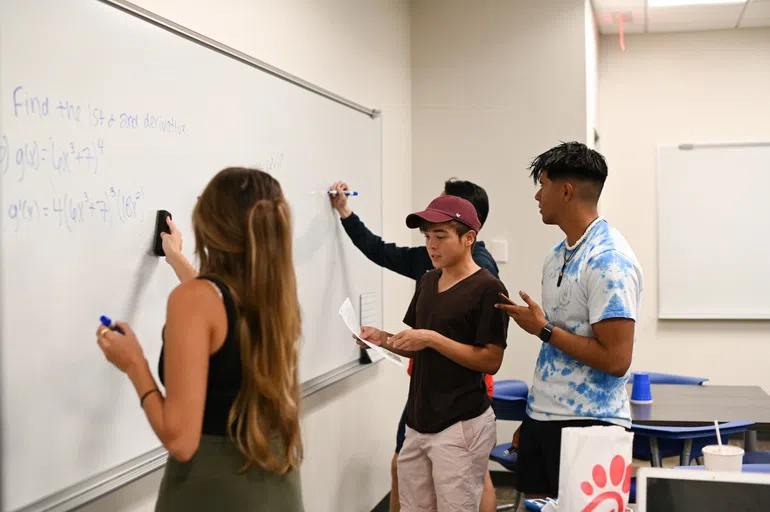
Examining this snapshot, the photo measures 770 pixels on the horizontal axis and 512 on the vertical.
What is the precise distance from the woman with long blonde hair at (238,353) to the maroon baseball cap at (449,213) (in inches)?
39.6

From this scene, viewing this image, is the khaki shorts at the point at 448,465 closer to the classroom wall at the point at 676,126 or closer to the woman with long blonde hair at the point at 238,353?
the woman with long blonde hair at the point at 238,353

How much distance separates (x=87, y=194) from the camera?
1.79 meters

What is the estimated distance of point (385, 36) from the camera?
162 inches

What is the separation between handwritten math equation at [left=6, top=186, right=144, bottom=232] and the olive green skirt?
0.58 m

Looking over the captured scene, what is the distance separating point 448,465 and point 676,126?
4.14 meters

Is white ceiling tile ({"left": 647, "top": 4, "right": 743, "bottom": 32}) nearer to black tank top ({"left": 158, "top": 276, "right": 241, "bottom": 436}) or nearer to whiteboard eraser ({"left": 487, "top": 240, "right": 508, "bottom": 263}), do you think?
whiteboard eraser ({"left": 487, "top": 240, "right": 508, "bottom": 263})

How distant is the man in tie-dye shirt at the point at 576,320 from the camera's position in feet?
6.52

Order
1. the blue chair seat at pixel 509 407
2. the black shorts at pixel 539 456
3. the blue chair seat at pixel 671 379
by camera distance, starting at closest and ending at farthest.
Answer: the black shorts at pixel 539 456, the blue chair seat at pixel 509 407, the blue chair seat at pixel 671 379

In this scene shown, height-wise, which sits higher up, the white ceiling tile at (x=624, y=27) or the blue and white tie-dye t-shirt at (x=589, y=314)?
the white ceiling tile at (x=624, y=27)

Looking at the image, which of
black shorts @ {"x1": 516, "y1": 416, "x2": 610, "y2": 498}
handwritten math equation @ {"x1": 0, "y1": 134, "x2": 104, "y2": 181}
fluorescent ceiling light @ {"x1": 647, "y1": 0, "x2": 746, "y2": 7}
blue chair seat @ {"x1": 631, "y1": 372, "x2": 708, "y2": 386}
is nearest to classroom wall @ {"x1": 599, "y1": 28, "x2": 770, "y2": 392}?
fluorescent ceiling light @ {"x1": 647, "y1": 0, "x2": 746, "y2": 7}

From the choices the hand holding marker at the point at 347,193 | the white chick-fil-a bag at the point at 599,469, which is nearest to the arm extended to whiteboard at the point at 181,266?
the white chick-fil-a bag at the point at 599,469

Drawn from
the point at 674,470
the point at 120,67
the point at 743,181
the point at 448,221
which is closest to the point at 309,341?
the point at 448,221

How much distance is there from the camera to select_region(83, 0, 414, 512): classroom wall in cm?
251

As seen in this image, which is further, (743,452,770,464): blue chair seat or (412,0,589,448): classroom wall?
(412,0,589,448): classroom wall
